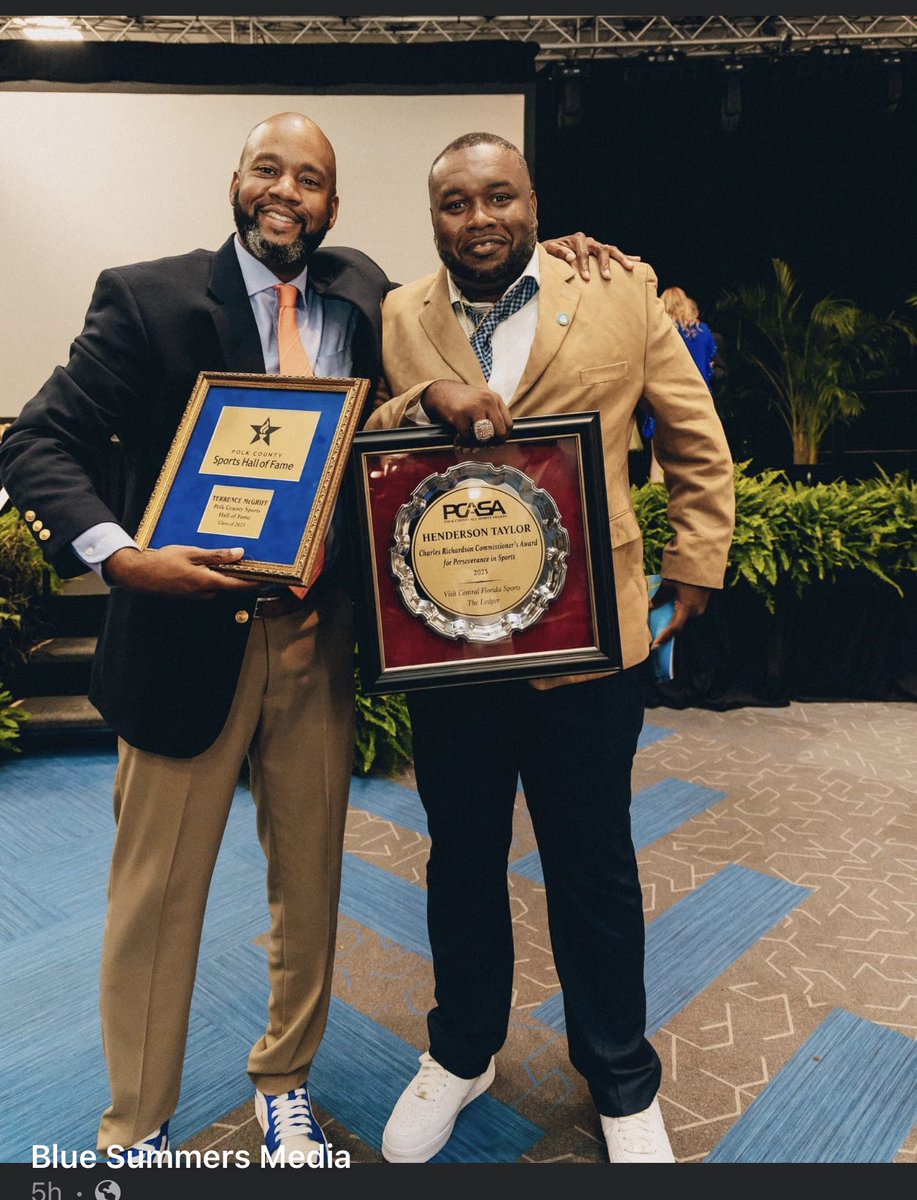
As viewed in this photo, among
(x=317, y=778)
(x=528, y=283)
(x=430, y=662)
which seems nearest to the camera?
(x=430, y=662)

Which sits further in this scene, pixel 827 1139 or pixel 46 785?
pixel 46 785

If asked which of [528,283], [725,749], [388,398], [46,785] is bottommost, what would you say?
[725,749]

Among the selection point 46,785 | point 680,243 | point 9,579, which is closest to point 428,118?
point 680,243

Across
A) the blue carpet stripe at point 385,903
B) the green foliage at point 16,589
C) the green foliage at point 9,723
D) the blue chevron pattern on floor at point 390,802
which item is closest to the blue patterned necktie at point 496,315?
the blue carpet stripe at point 385,903

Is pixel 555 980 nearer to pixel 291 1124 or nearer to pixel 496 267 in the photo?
pixel 291 1124

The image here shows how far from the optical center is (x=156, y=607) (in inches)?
52.9

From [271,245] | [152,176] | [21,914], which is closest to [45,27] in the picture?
[152,176]

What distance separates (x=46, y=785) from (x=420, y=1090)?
2.39m

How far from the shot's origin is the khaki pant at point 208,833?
54.4 inches

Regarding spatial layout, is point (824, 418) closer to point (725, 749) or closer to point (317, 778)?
point (725, 749)

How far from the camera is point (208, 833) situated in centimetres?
141

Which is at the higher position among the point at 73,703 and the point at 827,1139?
the point at 73,703

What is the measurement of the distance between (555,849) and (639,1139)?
0.57m

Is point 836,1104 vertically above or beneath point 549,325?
beneath
